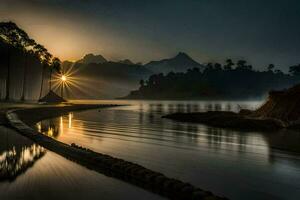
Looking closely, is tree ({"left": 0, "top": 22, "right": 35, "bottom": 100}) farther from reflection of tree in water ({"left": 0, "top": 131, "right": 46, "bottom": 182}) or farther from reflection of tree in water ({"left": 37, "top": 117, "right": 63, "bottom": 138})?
→ reflection of tree in water ({"left": 0, "top": 131, "right": 46, "bottom": 182})

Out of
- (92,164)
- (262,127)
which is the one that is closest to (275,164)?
(92,164)

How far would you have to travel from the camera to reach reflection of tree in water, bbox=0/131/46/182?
42.6ft

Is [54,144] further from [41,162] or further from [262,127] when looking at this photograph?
[262,127]

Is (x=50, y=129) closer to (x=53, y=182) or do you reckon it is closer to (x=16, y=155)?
(x=16, y=155)

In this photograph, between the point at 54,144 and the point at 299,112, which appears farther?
the point at 299,112

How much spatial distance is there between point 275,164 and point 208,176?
16.9 ft

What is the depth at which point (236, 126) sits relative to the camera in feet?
142

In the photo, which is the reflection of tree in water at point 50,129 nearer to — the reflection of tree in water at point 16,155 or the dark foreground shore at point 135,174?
the reflection of tree in water at point 16,155

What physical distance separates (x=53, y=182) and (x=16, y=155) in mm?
5799

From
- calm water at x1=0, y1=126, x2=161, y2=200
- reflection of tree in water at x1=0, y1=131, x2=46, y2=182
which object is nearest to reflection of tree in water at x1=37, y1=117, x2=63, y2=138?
reflection of tree in water at x1=0, y1=131, x2=46, y2=182

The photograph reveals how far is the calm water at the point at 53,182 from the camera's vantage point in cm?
1048

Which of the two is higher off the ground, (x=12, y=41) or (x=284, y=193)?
(x=12, y=41)

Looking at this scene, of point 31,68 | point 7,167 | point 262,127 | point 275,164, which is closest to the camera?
point 7,167

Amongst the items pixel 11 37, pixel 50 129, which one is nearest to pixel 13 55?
pixel 11 37
